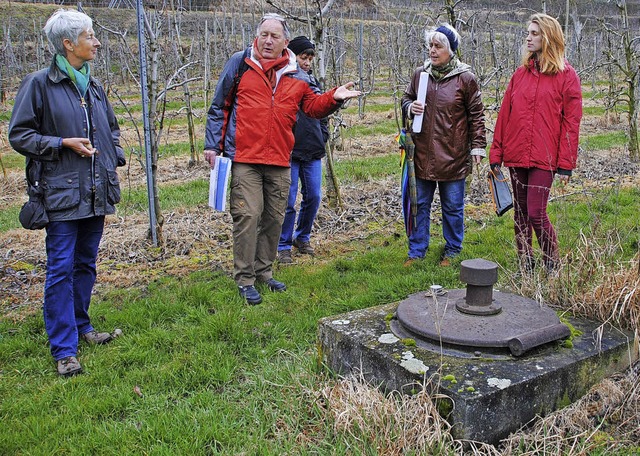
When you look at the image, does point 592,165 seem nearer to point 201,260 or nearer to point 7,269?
point 201,260

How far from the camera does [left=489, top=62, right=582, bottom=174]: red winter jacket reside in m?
4.18

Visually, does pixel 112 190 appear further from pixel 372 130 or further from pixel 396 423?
pixel 372 130

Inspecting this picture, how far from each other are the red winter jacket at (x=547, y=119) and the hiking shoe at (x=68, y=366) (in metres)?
3.26

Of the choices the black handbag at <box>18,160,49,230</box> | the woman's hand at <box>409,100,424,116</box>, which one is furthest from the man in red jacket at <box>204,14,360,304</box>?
the black handbag at <box>18,160,49,230</box>

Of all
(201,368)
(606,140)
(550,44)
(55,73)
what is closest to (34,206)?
(55,73)

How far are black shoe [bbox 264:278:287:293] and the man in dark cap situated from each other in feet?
2.29

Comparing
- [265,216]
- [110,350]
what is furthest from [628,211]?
[110,350]

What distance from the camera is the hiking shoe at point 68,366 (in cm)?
336

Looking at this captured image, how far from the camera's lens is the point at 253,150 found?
4.31 metres

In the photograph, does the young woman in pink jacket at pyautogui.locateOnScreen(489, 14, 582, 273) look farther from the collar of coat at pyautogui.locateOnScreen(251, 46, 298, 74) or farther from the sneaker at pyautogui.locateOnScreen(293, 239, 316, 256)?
the sneaker at pyautogui.locateOnScreen(293, 239, 316, 256)

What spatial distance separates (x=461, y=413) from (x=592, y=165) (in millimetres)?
7902

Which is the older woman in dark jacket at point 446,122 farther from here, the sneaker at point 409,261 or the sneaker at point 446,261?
the sneaker at point 409,261

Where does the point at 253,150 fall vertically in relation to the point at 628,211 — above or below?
above

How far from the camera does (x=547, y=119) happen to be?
4.21m
